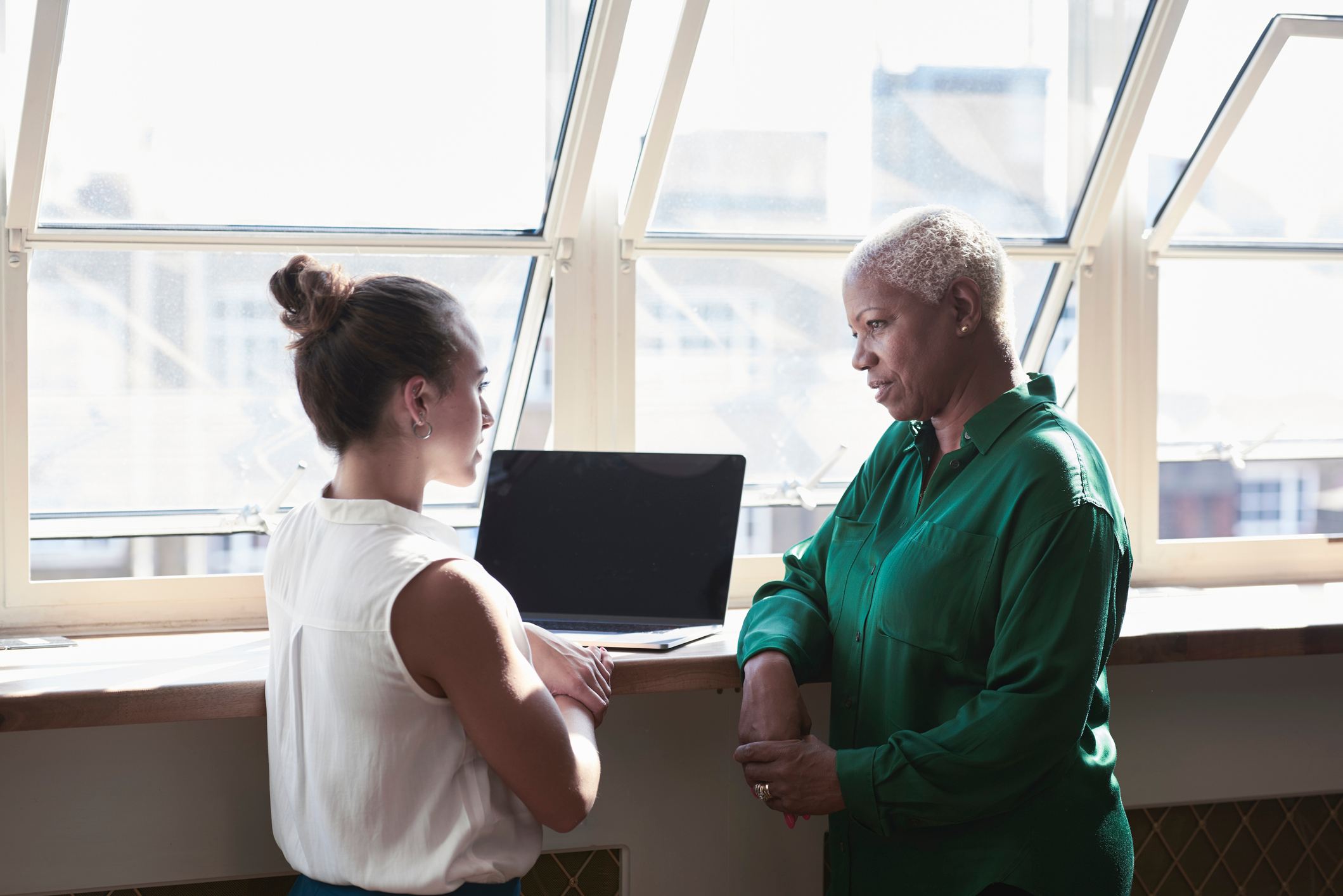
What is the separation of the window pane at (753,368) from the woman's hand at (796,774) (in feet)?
3.51

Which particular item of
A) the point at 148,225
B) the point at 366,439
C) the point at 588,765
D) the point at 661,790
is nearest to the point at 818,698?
the point at 661,790

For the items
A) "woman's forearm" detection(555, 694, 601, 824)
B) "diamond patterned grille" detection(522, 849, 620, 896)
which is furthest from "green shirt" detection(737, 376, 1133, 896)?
"diamond patterned grille" detection(522, 849, 620, 896)

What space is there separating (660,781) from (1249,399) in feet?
6.24

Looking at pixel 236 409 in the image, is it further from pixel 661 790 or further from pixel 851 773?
pixel 851 773

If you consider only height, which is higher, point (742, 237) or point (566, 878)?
point (742, 237)

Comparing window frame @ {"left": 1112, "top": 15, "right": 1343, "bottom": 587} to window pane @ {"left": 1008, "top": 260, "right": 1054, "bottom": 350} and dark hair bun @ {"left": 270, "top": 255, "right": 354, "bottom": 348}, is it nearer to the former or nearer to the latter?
window pane @ {"left": 1008, "top": 260, "right": 1054, "bottom": 350}

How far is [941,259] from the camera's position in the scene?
1685 millimetres

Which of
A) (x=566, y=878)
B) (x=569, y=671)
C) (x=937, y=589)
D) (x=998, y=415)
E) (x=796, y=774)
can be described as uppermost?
(x=998, y=415)

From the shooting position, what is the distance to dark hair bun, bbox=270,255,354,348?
1369 mm

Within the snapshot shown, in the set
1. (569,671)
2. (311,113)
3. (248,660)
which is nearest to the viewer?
(569,671)

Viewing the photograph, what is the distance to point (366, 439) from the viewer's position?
1.40m

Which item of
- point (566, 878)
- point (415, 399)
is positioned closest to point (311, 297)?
point (415, 399)

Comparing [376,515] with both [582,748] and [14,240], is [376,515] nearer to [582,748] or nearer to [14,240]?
[582,748]

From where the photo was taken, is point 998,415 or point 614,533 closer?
point 998,415
